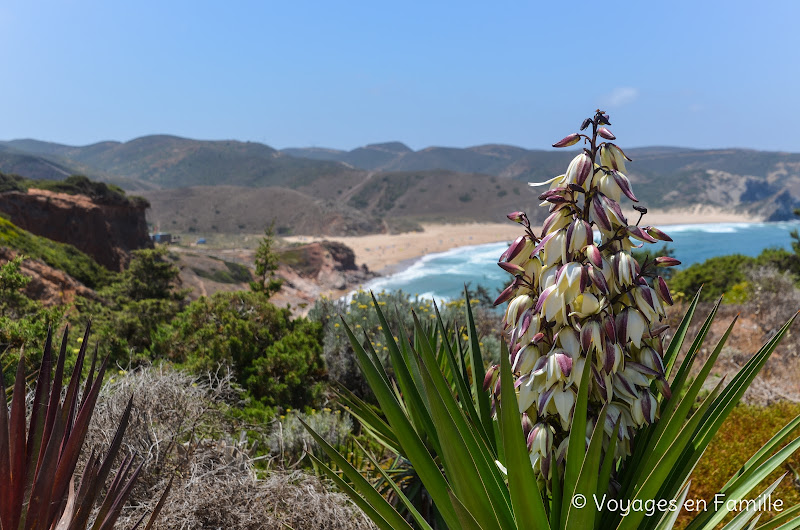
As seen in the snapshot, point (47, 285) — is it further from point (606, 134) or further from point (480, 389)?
point (606, 134)

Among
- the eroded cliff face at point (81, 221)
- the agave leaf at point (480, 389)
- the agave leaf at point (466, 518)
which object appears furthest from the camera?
the eroded cliff face at point (81, 221)

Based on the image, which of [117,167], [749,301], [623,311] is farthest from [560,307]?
[117,167]

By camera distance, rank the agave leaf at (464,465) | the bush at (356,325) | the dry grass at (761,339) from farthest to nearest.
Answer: the dry grass at (761,339) < the bush at (356,325) < the agave leaf at (464,465)

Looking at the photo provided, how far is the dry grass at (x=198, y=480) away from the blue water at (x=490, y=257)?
17.4 metres

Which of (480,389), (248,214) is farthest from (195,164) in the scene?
(480,389)

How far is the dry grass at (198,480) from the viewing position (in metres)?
2.36

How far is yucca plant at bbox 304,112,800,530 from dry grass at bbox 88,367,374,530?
1027 mm

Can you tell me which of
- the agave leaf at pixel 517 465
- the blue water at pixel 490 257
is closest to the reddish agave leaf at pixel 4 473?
the agave leaf at pixel 517 465

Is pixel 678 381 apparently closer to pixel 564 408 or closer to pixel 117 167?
pixel 564 408

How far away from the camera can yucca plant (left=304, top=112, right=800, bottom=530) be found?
136 cm

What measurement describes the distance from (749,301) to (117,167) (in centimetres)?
20011

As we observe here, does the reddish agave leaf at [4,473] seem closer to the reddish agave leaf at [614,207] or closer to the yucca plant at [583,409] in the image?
the yucca plant at [583,409]

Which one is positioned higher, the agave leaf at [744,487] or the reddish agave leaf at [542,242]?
the reddish agave leaf at [542,242]

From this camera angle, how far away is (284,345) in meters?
5.36
